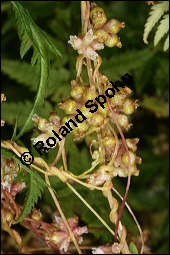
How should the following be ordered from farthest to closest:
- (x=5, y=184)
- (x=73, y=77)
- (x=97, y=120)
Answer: (x=73, y=77), (x=5, y=184), (x=97, y=120)

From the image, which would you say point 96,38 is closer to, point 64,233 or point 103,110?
point 103,110

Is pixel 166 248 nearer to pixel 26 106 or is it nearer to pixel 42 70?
pixel 26 106

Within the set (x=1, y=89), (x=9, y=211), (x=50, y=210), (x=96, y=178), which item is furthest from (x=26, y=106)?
(x=96, y=178)

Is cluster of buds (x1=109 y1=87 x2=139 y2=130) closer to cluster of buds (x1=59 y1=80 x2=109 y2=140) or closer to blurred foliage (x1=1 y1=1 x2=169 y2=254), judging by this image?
cluster of buds (x1=59 y1=80 x2=109 y2=140)

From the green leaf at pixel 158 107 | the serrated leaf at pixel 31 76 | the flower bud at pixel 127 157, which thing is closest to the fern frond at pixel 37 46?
the flower bud at pixel 127 157

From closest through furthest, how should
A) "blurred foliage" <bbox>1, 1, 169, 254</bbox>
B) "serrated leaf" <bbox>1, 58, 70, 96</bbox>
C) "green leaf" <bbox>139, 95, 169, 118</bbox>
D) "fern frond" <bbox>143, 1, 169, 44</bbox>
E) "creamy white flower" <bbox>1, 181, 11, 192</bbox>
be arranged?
1. "creamy white flower" <bbox>1, 181, 11, 192</bbox>
2. "fern frond" <bbox>143, 1, 169, 44</bbox>
3. "blurred foliage" <bbox>1, 1, 169, 254</bbox>
4. "serrated leaf" <bbox>1, 58, 70, 96</bbox>
5. "green leaf" <bbox>139, 95, 169, 118</bbox>

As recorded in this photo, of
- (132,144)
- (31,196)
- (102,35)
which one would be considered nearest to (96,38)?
(102,35)

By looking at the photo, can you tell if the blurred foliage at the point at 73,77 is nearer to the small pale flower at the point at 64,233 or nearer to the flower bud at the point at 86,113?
the small pale flower at the point at 64,233

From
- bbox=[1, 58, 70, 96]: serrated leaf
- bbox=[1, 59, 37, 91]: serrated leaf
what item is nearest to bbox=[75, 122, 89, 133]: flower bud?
bbox=[1, 58, 70, 96]: serrated leaf

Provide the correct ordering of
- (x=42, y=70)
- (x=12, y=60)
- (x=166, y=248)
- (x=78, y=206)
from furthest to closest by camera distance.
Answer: (x=12, y=60)
(x=166, y=248)
(x=78, y=206)
(x=42, y=70)

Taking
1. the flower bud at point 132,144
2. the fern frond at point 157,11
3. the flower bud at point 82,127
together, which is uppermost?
the fern frond at point 157,11

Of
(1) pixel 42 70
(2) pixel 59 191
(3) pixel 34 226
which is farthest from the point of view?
(2) pixel 59 191
